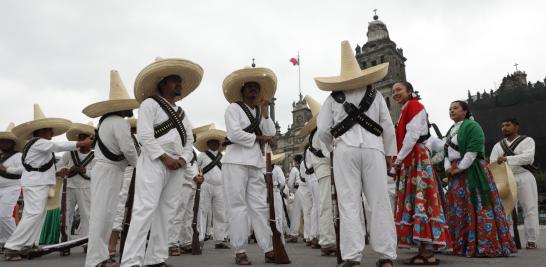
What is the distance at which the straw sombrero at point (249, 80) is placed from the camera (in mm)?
5863

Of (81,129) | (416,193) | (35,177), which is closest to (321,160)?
(416,193)

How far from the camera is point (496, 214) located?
566 centimetres

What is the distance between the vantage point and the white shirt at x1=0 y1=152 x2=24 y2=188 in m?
7.79

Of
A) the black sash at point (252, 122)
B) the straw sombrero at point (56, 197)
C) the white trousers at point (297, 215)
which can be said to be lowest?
the white trousers at point (297, 215)

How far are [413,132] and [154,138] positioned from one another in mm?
3005

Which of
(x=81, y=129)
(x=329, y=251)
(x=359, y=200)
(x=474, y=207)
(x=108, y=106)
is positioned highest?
(x=81, y=129)

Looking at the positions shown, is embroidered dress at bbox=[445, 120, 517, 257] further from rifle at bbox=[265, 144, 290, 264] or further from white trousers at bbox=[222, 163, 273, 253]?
white trousers at bbox=[222, 163, 273, 253]

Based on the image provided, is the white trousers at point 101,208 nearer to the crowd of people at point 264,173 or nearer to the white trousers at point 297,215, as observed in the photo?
the crowd of people at point 264,173

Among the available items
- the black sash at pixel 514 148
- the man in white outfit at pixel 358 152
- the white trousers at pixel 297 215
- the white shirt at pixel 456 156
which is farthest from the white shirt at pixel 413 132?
the white trousers at pixel 297 215

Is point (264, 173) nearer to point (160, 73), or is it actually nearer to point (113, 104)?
point (160, 73)

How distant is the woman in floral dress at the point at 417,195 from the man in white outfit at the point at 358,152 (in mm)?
584

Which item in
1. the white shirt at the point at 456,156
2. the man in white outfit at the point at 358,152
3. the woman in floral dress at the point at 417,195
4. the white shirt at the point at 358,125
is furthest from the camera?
the white shirt at the point at 456,156

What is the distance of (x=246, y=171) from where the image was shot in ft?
18.0

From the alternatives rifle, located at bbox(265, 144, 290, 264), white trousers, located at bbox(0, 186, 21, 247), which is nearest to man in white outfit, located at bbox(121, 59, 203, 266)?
rifle, located at bbox(265, 144, 290, 264)
